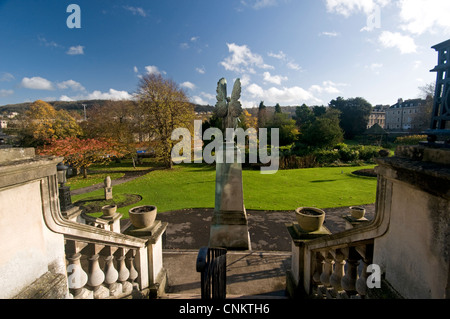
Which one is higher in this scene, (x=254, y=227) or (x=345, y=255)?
(x=345, y=255)

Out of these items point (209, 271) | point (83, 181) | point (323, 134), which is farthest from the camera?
point (323, 134)

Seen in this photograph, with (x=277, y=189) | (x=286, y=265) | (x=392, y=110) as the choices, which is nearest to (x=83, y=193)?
(x=277, y=189)

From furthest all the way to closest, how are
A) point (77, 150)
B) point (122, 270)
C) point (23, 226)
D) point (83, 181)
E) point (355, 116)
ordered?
point (355, 116), point (83, 181), point (77, 150), point (122, 270), point (23, 226)

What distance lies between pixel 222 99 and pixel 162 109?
18057 millimetres

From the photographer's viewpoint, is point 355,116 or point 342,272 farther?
point 355,116

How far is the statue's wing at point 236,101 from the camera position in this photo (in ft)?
23.4

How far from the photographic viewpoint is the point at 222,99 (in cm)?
724

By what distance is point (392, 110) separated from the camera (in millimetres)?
66750

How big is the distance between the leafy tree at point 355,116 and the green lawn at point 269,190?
1534 inches

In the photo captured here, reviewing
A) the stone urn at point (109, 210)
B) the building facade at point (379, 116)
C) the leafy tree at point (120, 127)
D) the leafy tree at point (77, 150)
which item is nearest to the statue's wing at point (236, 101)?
the stone urn at point (109, 210)

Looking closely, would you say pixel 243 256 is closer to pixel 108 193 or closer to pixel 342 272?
pixel 342 272

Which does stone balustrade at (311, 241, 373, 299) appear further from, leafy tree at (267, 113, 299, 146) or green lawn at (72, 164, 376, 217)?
leafy tree at (267, 113, 299, 146)

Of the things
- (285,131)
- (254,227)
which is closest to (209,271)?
(254,227)

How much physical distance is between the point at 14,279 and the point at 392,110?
86.1m
